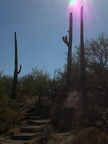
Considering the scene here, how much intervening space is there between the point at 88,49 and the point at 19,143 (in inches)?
616

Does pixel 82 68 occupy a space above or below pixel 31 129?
above

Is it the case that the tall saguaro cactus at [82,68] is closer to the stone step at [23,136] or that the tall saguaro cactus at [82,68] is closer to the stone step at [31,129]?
the stone step at [31,129]

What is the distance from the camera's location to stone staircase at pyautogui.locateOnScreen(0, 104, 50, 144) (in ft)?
46.3

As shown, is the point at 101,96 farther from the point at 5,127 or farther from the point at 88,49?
the point at 5,127

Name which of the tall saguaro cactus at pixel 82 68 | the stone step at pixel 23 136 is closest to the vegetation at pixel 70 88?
the tall saguaro cactus at pixel 82 68

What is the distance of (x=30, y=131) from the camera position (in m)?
16.0

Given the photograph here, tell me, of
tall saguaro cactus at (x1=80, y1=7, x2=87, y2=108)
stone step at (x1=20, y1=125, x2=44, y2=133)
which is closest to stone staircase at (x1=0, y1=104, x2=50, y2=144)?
stone step at (x1=20, y1=125, x2=44, y2=133)

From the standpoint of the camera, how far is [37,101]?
25266 millimetres

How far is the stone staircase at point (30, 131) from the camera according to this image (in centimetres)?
1412

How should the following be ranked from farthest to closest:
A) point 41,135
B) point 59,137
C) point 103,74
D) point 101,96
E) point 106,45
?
1. point 106,45
2. point 103,74
3. point 101,96
4. point 41,135
5. point 59,137

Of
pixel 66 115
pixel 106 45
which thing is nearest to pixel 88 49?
pixel 106 45

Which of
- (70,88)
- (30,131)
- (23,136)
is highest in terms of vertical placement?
(70,88)

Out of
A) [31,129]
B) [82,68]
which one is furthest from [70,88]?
[31,129]

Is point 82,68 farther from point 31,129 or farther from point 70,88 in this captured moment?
Answer: point 31,129
